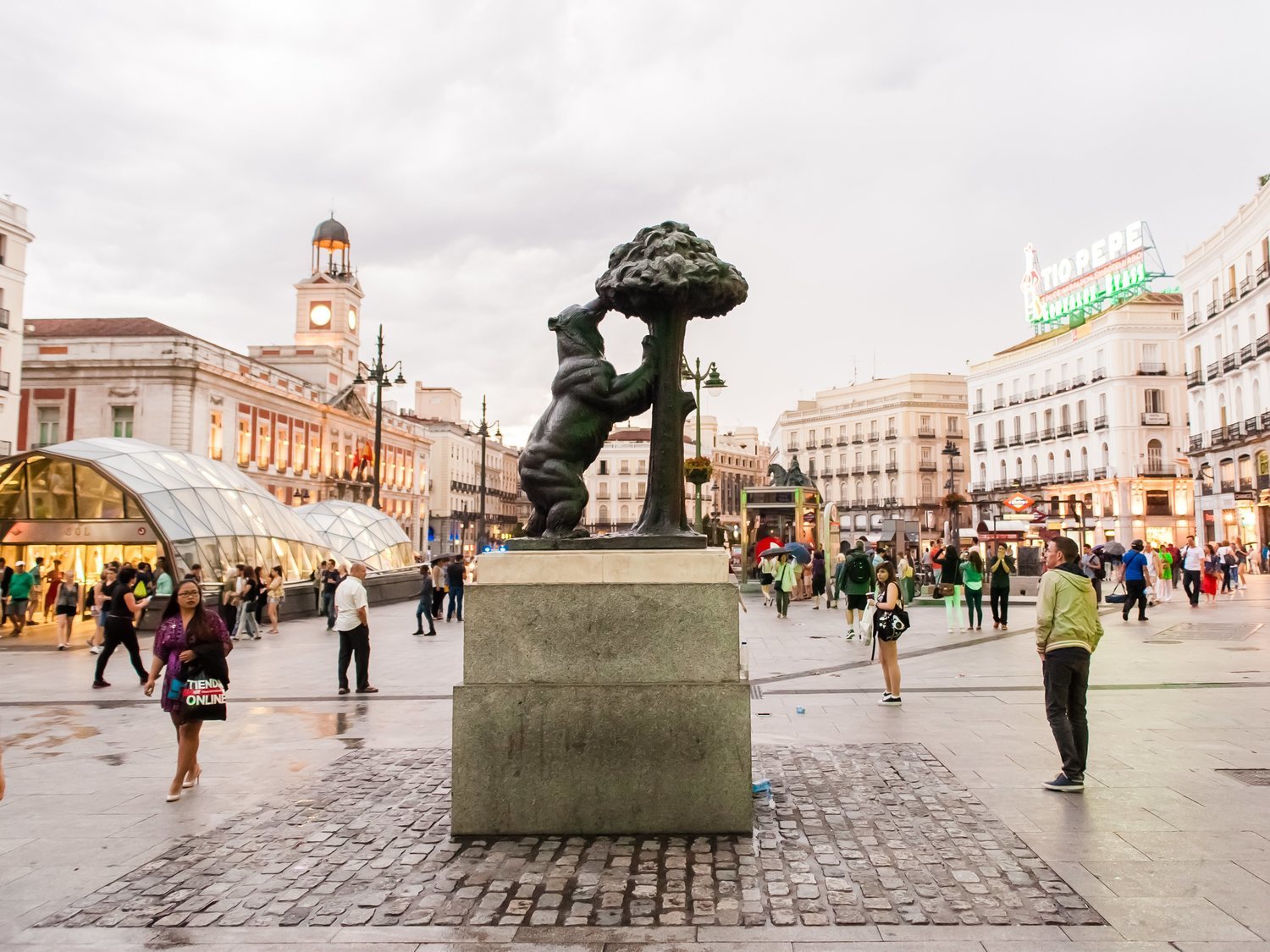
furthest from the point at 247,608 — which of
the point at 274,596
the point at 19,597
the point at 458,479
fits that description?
the point at 458,479

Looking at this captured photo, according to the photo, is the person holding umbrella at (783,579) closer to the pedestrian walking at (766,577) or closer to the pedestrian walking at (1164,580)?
the pedestrian walking at (766,577)

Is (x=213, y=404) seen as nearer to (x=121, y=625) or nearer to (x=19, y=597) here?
(x=19, y=597)

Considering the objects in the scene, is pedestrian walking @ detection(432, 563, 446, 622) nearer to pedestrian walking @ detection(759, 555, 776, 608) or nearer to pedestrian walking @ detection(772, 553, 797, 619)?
pedestrian walking @ detection(772, 553, 797, 619)

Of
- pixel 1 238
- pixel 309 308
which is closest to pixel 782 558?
pixel 1 238

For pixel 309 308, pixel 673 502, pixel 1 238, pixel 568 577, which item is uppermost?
pixel 309 308

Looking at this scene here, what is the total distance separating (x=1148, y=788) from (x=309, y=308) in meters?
78.9

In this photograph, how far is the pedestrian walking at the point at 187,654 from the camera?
235 inches

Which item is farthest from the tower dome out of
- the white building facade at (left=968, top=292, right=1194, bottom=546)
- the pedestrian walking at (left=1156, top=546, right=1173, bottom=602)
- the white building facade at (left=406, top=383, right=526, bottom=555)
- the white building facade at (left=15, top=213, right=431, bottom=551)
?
the pedestrian walking at (left=1156, top=546, right=1173, bottom=602)

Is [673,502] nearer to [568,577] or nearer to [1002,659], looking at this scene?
[568,577]

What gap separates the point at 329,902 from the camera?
399 cm

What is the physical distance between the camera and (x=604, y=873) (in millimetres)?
4297

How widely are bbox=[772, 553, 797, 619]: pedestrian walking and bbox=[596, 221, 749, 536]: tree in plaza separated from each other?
1514 cm

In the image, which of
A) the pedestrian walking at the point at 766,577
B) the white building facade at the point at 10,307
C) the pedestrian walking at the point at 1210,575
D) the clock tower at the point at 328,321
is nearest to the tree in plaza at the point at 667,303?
the pedestrian walking at the point at 766,577

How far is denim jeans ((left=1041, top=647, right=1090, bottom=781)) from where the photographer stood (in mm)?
5840
